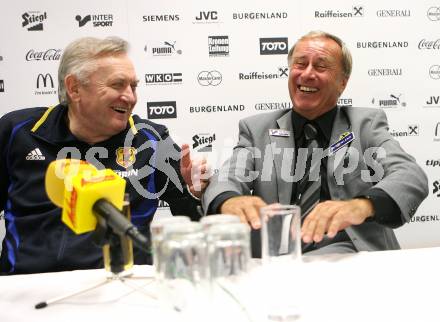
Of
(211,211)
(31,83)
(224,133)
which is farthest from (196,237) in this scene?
(31,83)

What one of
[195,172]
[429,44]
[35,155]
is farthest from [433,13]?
[35,155]

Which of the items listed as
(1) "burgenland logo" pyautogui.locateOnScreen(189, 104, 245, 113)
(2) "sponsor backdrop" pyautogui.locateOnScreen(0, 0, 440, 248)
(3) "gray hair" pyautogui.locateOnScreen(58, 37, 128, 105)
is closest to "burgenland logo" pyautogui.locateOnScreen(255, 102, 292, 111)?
(2) "sponsor backdrop" pyautogui.locateOnScreen(0, 0, 440, 248)

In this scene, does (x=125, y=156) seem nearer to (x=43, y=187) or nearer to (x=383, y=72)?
(x=43, y=187)

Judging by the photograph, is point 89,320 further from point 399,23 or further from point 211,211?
point 399,23

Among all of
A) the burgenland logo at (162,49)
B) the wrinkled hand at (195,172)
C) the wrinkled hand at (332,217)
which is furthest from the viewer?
the burgenland logo at (162,49)

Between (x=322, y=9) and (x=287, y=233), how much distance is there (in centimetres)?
282

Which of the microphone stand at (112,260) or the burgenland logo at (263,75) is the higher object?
the burgenland logo at (263,75)

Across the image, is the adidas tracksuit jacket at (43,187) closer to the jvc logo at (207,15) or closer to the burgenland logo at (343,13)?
the jvc logo at (207,15)

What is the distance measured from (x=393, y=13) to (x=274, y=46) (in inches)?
36.2

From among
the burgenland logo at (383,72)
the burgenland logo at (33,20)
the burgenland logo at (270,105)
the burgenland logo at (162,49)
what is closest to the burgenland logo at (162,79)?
the burgenland logo at (162,49)

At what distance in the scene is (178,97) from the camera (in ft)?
11.1

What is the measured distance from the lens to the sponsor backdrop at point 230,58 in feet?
10.7

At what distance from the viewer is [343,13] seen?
11.3 feet

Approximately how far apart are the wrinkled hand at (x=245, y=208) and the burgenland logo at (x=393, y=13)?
2.52 metres
